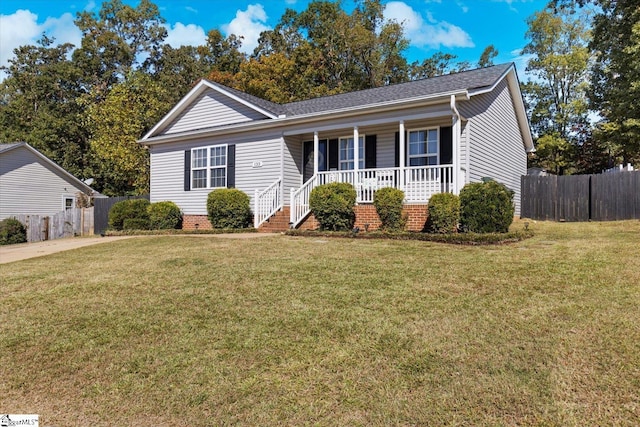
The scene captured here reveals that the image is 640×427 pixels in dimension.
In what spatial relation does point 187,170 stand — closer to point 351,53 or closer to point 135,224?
point 135,224

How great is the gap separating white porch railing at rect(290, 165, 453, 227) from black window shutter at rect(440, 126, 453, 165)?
40cm

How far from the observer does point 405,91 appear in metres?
13.8

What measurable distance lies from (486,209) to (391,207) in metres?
2.33

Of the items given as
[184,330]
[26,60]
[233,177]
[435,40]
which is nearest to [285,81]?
[435,40]

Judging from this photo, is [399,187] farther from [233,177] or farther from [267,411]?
[267,411]

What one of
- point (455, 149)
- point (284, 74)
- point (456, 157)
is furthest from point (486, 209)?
point (284, 74)

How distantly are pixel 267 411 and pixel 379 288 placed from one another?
106 inches

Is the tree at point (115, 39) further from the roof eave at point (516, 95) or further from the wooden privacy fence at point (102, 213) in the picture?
the roof eave at point (516, 95)

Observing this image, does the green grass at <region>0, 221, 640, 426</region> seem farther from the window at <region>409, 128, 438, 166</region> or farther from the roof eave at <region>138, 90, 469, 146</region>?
the window at <region>409, 128, 438, 166</region>

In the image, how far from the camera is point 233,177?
50.4 ft

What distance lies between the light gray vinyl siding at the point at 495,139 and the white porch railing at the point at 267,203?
5.95 m

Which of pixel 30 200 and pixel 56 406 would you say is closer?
pixel 56 406

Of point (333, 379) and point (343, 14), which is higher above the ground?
point (343, 14)

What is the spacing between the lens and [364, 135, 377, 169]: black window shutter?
44.8 ft
